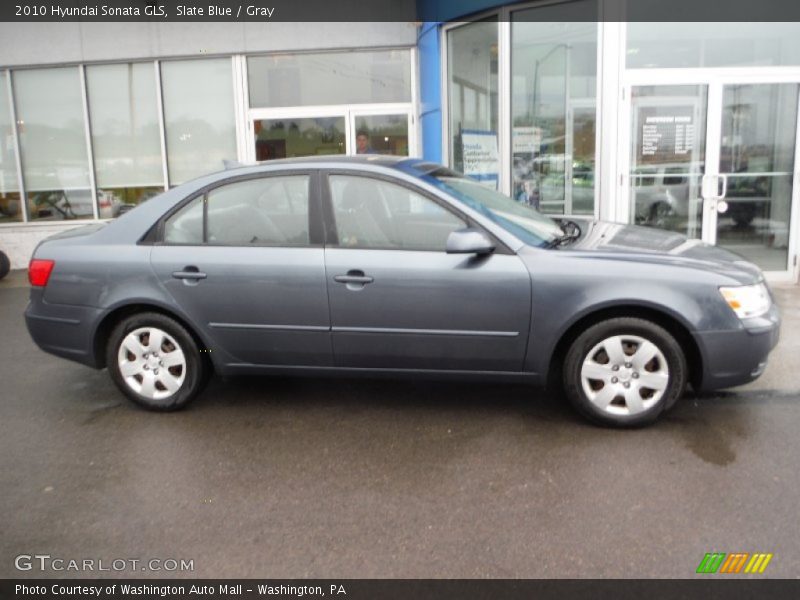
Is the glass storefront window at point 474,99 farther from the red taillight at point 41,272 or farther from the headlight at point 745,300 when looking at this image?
the red taillight at point 41,272

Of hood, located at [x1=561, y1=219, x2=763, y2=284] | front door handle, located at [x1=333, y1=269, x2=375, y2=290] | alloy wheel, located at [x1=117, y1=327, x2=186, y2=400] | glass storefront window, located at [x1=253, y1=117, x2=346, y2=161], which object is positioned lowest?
alloy wheel, located at [x1=117, y1=327, x2=186, y2=400]

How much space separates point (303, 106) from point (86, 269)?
22.5 feet

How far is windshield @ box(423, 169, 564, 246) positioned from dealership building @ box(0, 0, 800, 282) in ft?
11.7

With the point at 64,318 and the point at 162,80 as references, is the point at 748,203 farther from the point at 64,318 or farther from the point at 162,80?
the point at 162,80

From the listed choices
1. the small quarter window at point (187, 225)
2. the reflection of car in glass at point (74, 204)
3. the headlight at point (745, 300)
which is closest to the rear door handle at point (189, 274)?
the small quarter window at point (187, 225)

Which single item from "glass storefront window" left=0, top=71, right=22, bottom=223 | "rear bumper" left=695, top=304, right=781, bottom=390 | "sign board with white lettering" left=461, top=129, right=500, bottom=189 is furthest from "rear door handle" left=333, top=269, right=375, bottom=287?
"glass storefront window" left=0, top=71, right=22, bottom=223

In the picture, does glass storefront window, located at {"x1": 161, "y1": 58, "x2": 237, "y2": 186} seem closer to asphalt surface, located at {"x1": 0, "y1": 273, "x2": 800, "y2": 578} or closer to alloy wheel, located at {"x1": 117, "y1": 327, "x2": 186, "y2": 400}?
asphalt surface, located at {"x1": 0, "y1": 273, "x2": 800, "y2": 578}

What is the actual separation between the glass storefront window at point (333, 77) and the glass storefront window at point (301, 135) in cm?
32

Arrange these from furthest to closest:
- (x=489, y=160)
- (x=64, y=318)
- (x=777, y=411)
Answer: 1. (x=489, y=160)
2. (x=64, y=318)
3. (x=777, y=411)

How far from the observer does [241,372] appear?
15.0ft

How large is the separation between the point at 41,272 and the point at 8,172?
789cm

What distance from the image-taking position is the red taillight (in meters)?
4.72

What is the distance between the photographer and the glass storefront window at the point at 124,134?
11008 millimetres
